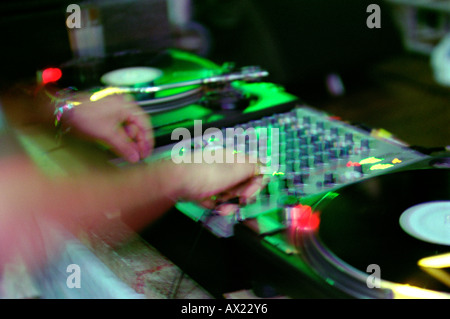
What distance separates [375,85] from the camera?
294cm

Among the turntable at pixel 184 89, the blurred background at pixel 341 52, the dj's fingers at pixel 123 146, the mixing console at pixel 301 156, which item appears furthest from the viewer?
the blurred background at pixel 341 52

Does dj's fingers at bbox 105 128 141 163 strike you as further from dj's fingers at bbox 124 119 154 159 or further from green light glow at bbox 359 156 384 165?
green light glow at bbox 359 156 384 165

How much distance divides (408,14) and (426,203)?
312cm

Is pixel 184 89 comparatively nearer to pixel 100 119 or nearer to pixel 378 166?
pixel 100 119

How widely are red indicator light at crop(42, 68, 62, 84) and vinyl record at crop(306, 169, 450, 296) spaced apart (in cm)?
67

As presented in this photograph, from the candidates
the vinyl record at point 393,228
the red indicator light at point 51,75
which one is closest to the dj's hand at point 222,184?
the vinyl record at point 393,228

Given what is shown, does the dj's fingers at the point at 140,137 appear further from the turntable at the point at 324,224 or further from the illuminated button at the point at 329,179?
the illuminated button at the point at 329,179

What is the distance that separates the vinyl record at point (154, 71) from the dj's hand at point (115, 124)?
0.17 feet

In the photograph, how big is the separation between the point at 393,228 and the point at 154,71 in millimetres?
680

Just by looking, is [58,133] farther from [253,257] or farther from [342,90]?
[342,90]

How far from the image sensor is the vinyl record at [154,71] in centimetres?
98

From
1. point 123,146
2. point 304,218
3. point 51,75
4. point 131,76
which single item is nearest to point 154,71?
point 131,76

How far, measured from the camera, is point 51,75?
3.48 ft
